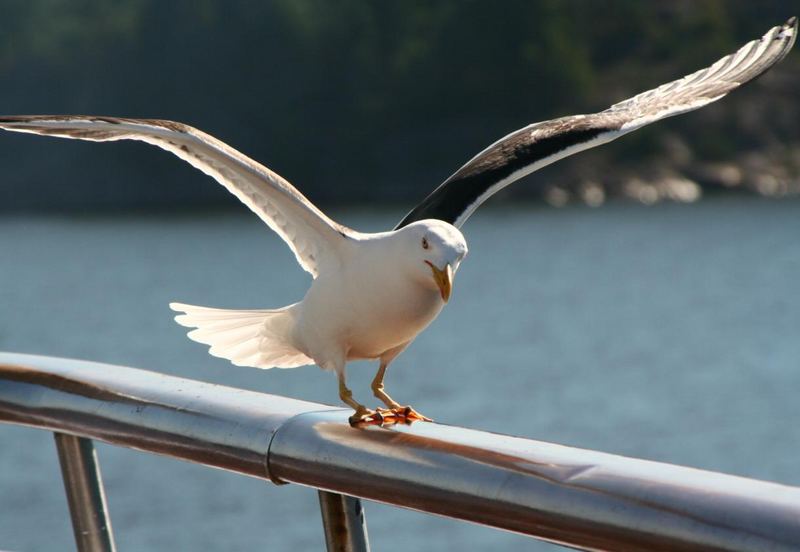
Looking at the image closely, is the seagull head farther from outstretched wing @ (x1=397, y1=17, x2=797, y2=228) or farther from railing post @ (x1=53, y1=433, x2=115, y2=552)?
railing post @ (x1=53, y1=433, x2=115, y2=552)

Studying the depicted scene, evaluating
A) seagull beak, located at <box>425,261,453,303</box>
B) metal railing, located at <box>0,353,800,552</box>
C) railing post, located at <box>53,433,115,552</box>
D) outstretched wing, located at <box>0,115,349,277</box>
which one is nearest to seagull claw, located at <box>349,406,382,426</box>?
metal railing, located at <box>0,353,800,552</box>

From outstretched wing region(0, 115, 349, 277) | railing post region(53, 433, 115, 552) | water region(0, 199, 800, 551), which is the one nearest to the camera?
railing post region(53, 433, 115, 552)

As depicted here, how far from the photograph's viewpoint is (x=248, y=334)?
435cm

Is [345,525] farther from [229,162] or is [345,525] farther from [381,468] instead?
[229,162]

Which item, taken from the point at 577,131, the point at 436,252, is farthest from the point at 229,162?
the point at 577,131

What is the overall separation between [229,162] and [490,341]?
4710 centimetres

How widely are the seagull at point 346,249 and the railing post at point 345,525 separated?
0.92m

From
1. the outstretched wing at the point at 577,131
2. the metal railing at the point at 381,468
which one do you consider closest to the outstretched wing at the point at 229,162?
the outstretched wing at the point at 577,131

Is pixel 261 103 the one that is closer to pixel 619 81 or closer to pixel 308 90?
pixel 308 90

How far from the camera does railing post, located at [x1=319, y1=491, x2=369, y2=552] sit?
191cm

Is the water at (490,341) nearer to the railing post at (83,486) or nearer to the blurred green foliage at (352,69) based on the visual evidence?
the railing post at (83,486)

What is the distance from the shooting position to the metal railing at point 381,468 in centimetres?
143

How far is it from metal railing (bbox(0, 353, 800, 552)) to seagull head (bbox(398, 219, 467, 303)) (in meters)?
1.01

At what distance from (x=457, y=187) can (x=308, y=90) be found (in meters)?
79.1
